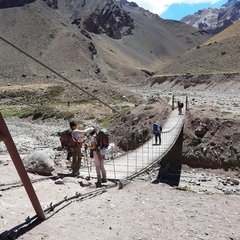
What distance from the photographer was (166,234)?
9.97 metres

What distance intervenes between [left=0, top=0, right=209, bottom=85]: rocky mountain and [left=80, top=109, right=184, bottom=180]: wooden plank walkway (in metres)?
70.3

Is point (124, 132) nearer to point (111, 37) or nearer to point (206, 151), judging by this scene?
point (206, 151)

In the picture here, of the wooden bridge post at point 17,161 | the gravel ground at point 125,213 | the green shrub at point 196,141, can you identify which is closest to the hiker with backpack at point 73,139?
the gravel ground at point 125,213

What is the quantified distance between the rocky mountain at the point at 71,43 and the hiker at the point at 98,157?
78602 millimetres

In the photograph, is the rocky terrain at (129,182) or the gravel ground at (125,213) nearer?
the gravel ground at (125,213)

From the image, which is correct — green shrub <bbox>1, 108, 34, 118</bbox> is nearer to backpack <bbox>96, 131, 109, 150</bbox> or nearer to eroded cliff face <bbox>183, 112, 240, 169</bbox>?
eroded cliff face <bbox>183, 112, 240, 169</bbox>

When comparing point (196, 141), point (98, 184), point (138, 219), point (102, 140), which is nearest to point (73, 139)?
point (102, 140)

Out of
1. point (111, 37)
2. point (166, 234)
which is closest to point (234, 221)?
point (166, 234)

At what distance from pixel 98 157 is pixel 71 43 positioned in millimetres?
120339

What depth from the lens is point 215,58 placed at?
9625 centimetres

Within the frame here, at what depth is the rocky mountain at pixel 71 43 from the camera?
117 meters

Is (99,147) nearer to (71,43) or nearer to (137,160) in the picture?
(137,160)

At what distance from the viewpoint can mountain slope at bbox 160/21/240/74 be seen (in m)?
89.2

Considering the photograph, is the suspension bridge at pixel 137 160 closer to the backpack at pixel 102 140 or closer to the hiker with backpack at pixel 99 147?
the hiker with backpack at pixel 99 147
